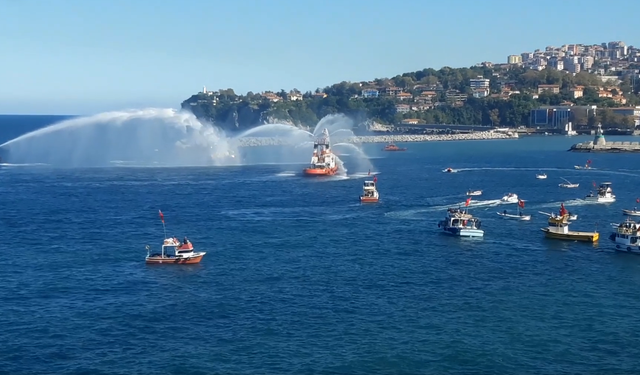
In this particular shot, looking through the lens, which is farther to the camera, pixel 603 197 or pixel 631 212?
pixel 603 197

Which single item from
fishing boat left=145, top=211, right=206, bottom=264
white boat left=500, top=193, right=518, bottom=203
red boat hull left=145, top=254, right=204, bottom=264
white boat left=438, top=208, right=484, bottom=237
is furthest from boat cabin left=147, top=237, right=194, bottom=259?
white boat left=500, top=193, right=518, bottom=203

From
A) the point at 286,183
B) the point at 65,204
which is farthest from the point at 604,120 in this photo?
the point at 65,204

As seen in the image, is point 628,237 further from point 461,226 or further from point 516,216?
point 516,216

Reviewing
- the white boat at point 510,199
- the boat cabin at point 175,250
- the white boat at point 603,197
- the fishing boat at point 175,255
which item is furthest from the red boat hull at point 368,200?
the boat cabin at point 175,250

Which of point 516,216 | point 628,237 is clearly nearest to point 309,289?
point 628,237

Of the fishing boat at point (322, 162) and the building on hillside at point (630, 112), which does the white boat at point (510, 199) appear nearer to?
the fishing boat at point (322, 162)

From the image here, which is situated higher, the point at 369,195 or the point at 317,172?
the point at 317,172

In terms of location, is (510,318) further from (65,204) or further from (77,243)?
(65,204)

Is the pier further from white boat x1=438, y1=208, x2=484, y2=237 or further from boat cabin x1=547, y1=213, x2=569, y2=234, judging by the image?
white boat x1=438, y1=208, x2=484, y2=237
